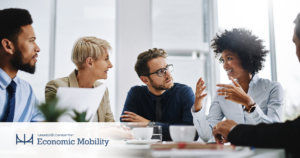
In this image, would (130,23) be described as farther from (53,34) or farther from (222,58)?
(222,58)

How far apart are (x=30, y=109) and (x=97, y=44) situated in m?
0.84

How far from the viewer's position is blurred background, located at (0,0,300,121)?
287cm

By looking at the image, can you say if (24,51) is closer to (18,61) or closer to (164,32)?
(18,61)

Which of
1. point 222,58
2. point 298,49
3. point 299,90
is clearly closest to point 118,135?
point 298,49

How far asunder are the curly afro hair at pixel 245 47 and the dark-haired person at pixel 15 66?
1.56m

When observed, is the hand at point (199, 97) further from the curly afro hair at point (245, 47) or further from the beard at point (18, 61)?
the beard at point (18, 61)

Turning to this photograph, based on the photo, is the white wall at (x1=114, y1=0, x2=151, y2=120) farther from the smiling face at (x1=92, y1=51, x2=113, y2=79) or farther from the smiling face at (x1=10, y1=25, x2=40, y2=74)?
the smiling face at (x1=10, y1=25, x2=40, y2=74)

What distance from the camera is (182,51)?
337 cm

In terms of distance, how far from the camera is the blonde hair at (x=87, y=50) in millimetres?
2184

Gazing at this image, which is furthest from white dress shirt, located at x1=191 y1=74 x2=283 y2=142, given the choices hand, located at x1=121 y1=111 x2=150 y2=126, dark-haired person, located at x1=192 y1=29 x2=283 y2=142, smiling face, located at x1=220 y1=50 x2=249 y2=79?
hand, located at x1=121 y1=111 x2=150 y2=126

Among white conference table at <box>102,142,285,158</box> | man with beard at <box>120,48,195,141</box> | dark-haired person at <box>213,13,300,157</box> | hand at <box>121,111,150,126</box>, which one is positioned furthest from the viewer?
man with beard at <box>120,48,195,141</box>

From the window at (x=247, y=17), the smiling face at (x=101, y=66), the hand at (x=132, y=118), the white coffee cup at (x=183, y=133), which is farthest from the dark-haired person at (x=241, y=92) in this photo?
the window at (x=247, y=17)

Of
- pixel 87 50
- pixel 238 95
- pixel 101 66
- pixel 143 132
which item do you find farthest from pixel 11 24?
pixel 238 95

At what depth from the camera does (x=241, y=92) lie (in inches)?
63.4
